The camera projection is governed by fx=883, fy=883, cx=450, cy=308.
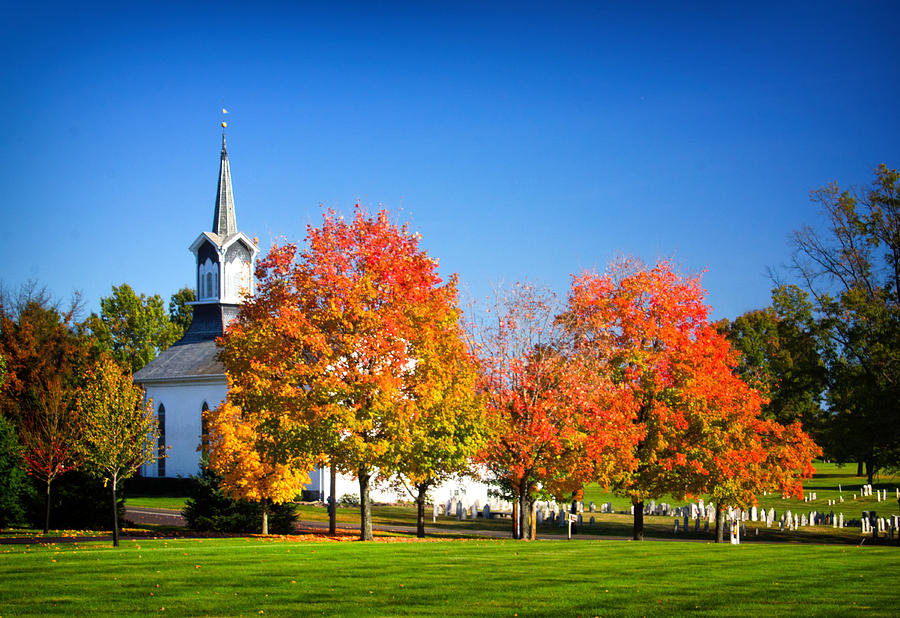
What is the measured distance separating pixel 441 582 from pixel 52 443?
77.6ft

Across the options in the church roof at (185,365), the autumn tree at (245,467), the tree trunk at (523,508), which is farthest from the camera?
the church roof at (185,365)

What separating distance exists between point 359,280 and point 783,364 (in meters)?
39.1

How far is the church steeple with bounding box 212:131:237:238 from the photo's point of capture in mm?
67688

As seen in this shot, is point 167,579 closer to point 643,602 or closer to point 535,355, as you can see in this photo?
point 643,602

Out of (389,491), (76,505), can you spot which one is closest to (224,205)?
(389,491)

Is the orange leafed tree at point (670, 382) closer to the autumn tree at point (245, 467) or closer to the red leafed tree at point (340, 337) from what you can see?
the red leafed tree at point (340, 337)

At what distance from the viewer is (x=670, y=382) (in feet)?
100

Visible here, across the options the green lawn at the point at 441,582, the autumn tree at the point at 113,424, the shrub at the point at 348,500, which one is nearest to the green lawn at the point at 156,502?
the shrub at the point at 348,500

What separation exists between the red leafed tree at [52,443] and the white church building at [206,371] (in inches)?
645

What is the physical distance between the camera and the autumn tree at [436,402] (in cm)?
2582

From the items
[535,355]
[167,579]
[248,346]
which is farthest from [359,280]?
[167,579]

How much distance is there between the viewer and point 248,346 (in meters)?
26.4

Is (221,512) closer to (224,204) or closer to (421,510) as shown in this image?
(421,510)

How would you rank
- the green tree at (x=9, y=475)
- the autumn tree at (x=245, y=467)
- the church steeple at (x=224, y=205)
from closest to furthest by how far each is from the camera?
the autumn tree at (x=245, y=467) < the green tree at (x=9, y=475) < the church steeple at (x=224, y=205)
